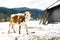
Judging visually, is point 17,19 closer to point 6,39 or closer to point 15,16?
A: point 15,16

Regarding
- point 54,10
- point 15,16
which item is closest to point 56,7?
point 54,10

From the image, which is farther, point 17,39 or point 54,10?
point 54,10

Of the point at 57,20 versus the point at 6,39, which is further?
the point at 57,20

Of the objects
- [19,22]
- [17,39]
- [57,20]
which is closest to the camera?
[17,39]

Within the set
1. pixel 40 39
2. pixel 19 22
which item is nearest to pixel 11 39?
pixel 40 39

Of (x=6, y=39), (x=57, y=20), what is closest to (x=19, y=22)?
(x=6, y=39)

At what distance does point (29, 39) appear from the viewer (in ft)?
30.0

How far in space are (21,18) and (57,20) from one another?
49.7ft

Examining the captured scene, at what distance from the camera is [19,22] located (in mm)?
11945

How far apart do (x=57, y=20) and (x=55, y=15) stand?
906mm

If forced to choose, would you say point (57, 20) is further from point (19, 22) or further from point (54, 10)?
point (19, 22)

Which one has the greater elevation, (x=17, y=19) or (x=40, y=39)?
(x=17, y=19)

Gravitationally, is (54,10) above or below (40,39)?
above

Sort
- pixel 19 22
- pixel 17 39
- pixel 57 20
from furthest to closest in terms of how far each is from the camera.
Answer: pixel 57 20 → pixel 19 22 → pixel 17 39
